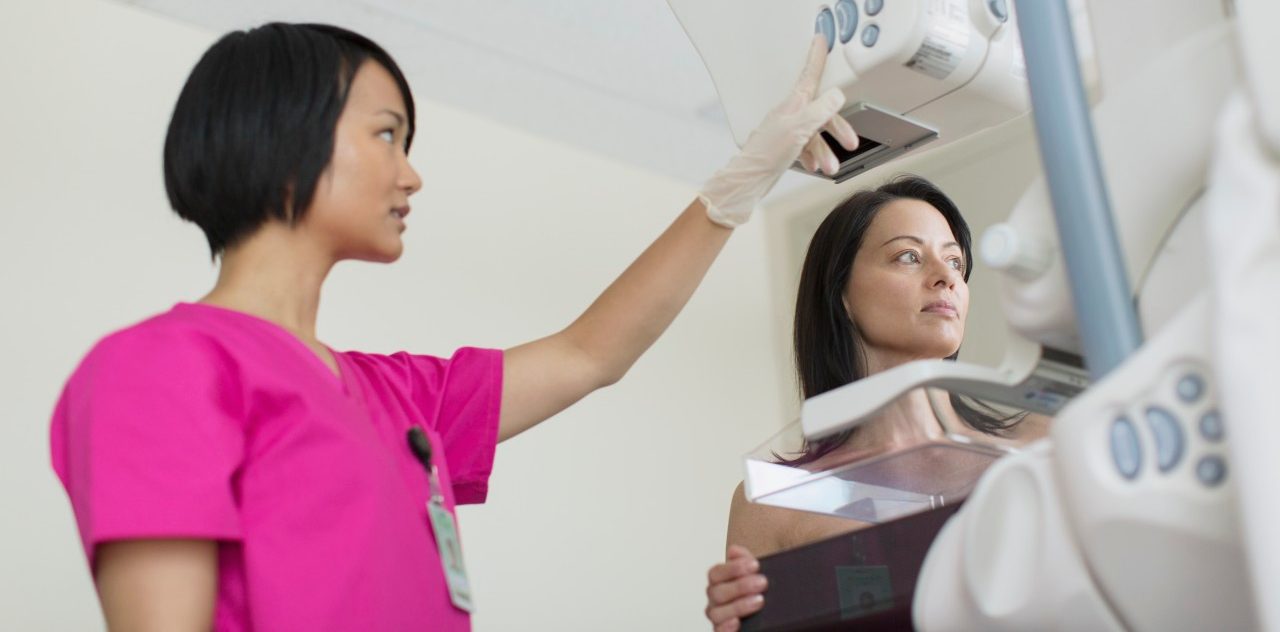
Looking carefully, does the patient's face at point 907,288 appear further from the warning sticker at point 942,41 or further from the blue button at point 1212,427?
the blue button at point 1212,427

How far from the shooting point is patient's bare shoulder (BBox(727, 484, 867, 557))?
2.07 m

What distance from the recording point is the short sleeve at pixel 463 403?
155 centimetres

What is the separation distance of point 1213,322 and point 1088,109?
0.83 ft

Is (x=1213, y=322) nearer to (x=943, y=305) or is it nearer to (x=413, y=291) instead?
(x=943, y=305)

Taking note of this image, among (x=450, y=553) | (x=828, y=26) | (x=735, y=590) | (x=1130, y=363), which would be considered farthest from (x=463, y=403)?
(x=1130, y=363)

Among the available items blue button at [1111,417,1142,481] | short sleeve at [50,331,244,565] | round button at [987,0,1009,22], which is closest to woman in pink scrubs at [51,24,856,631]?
short sleeve at [50,331,244,565]

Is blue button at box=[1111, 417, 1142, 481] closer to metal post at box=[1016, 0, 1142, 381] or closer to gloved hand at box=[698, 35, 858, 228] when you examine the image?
metal post at box=[1016, 0, 1142, 381]

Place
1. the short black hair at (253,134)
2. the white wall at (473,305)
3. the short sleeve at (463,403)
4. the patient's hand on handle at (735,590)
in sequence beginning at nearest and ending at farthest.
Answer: the patient's hand on handle at (735,590) < the short black hair at (253,134) < the short sleeve at (463,403) < the white wall at (473,305)

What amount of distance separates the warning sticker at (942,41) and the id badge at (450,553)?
629 millimetres

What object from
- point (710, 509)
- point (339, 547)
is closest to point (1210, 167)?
point (339, 547)

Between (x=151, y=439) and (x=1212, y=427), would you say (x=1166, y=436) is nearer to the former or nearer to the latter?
(x=1212, y=427)

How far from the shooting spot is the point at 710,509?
415cm

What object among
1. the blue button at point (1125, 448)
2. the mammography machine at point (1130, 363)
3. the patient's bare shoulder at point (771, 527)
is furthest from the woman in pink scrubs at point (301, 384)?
the blue button at point (1125, 448)

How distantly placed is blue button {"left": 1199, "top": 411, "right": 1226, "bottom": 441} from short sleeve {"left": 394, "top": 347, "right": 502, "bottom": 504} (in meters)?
1.02
